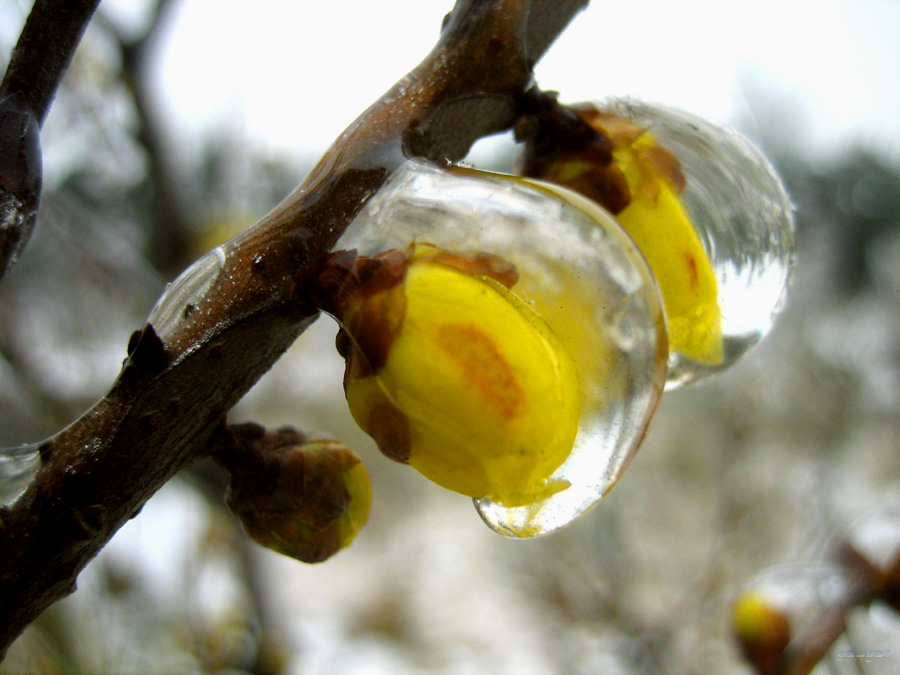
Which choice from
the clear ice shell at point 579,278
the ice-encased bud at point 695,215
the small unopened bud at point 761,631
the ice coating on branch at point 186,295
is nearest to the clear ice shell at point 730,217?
the ice-encased bud at point 695,215

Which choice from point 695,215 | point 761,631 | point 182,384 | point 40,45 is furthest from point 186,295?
point 761,631

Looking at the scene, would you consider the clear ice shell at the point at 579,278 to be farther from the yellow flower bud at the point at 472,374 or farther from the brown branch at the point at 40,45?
the brown branch at the point at 40,45

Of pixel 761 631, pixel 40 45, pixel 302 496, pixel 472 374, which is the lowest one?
pixel 761 631

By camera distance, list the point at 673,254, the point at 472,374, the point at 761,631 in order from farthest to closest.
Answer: the point at 761,631 < the point at 673,254 < the point at 472,374

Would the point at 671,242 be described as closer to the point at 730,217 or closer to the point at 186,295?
the point at 730,217

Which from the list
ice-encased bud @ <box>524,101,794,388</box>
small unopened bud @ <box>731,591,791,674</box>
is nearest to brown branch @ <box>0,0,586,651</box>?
ice-encased bud @ <box>524,101,794,388</box>

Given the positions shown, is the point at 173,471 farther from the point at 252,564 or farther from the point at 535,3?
the point at 252,564
